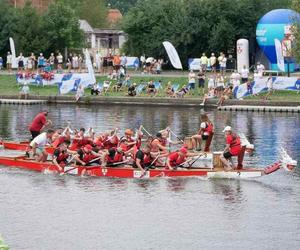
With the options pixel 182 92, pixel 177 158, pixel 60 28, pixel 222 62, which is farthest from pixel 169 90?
pixel 177 158

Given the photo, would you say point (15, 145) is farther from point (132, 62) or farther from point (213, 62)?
point (132, 62)

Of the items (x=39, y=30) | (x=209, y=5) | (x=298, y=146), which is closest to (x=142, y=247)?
(x=298, y=146)

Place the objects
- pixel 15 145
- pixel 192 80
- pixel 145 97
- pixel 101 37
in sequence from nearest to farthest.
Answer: pixel 15 145 → pixel 145 97 → pixel 192 80 → pixel 101 37

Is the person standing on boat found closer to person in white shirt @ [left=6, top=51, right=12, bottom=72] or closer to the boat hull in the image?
the boat hull

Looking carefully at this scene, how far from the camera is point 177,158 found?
34906 mm

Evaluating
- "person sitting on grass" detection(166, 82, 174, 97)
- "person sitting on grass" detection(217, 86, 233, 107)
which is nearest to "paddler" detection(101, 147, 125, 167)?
"person sitting on grass" detection(217, 86, 233, 107)

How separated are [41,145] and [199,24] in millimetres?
37955

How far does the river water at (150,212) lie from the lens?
26.8 metres

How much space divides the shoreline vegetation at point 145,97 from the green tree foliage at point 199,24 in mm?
6533

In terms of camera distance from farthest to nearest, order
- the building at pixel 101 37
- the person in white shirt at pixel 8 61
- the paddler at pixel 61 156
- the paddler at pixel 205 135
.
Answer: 1. the building at pixel 101 37
2. the person in white shirt at pixel 8 61
3. the paddler at pixel 205 135
4. the paddler at pixel 61 156

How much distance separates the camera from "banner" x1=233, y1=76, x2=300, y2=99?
59719mm

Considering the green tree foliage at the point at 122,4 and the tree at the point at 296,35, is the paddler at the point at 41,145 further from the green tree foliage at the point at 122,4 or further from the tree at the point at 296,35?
the green tree foliage at the point at 122,4

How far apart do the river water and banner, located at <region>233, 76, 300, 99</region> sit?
18.8 metres

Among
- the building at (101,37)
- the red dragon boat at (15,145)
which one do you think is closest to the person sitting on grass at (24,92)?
the red dragon boat at (15,145)
